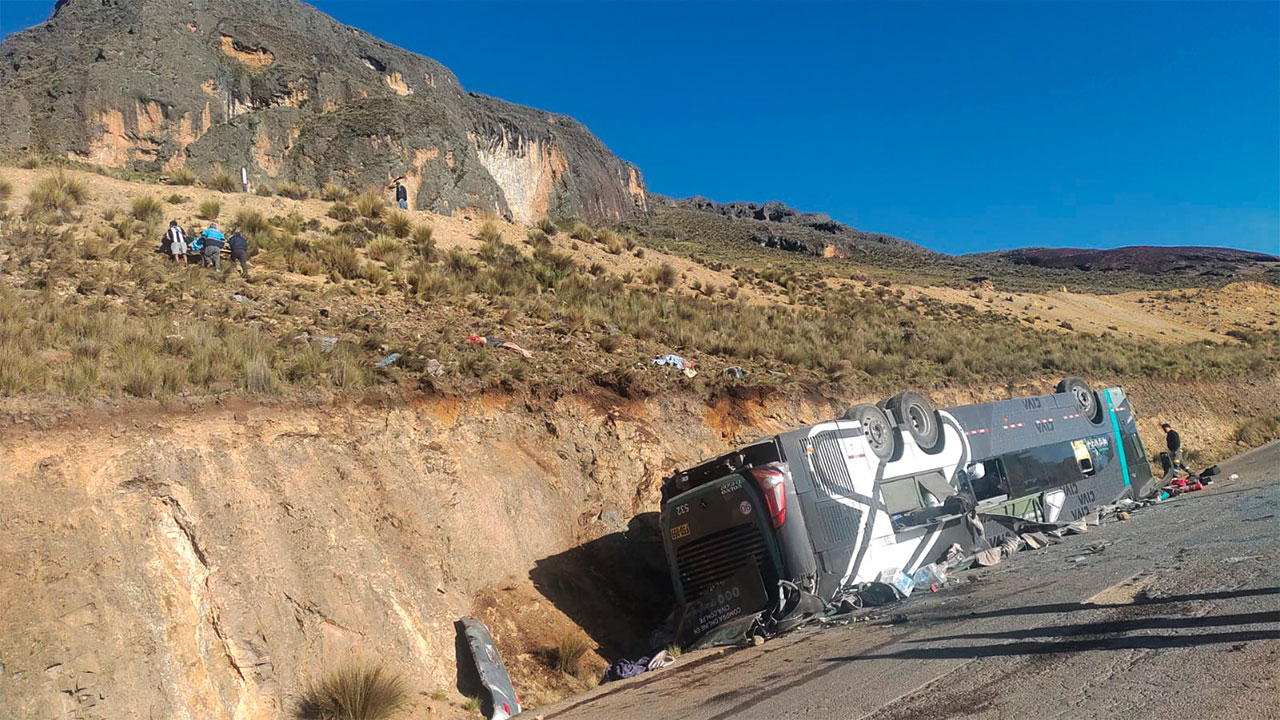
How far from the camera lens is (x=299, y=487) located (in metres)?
9.78

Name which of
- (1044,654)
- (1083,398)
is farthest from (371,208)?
(1044,654)

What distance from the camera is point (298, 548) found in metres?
9.21

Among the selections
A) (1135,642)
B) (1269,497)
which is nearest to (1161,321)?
(1269,497)

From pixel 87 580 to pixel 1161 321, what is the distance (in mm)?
58426

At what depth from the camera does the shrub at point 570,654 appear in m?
9.84

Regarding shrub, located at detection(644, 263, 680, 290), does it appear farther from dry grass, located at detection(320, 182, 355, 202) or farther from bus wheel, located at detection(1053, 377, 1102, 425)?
bus wheel, located at detection(1053, 377, 1102, 425)

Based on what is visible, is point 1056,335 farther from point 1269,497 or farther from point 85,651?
point 85,651

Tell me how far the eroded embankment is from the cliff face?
39.4 m

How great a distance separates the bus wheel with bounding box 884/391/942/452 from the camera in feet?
38.0

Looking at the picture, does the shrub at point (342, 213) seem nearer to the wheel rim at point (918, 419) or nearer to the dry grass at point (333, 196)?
the dry grass at point (333, 196)

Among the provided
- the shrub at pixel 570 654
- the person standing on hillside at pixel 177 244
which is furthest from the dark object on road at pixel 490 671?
the person standing on hillside at pixel 177 244

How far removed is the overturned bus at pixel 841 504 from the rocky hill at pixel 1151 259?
8707 centimetres

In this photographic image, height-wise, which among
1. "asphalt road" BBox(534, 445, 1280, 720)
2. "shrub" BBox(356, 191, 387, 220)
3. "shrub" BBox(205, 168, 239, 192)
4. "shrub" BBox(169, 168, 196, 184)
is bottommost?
"asphalt road" BBox(534, 445, 1280, 720)

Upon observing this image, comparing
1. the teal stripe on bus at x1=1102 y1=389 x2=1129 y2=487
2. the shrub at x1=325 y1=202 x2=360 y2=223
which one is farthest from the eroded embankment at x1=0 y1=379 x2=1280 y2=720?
the shrub at x1=325 y1=202 x2=360 y2=223
